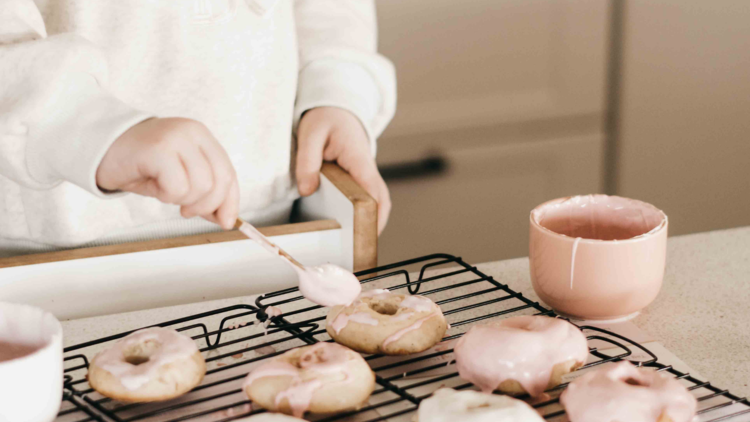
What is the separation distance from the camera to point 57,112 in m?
0.72

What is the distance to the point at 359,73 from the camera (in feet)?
3.78

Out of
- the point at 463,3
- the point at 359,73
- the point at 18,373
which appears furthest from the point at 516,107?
the point at 18,373

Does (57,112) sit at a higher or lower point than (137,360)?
higher

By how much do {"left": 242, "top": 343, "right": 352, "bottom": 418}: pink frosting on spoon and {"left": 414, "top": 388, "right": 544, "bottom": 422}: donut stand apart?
0.07m

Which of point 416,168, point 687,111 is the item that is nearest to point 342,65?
point 416,168

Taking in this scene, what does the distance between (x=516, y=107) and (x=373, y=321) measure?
5.15 ft

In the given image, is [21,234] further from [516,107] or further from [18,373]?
[516,107]

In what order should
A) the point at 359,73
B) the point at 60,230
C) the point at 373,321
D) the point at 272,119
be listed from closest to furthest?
the point at 373,321
the point at 60,230
the point at 272,119
the point at 359,73

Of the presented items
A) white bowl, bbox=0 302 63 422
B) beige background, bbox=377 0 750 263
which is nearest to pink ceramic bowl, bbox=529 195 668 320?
white bowl, bbox=0 302 63 422

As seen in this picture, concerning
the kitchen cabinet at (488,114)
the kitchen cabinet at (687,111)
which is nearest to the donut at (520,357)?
the kitchen cabinet at (488,114)

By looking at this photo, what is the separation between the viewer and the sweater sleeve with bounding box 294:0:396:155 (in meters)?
1.09

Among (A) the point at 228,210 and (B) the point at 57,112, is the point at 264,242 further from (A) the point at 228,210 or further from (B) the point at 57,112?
(B) the point at 57,112

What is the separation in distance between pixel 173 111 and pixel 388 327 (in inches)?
19.4

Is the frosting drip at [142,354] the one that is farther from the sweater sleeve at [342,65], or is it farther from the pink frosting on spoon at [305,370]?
the sweater sleeve at [342,65]
